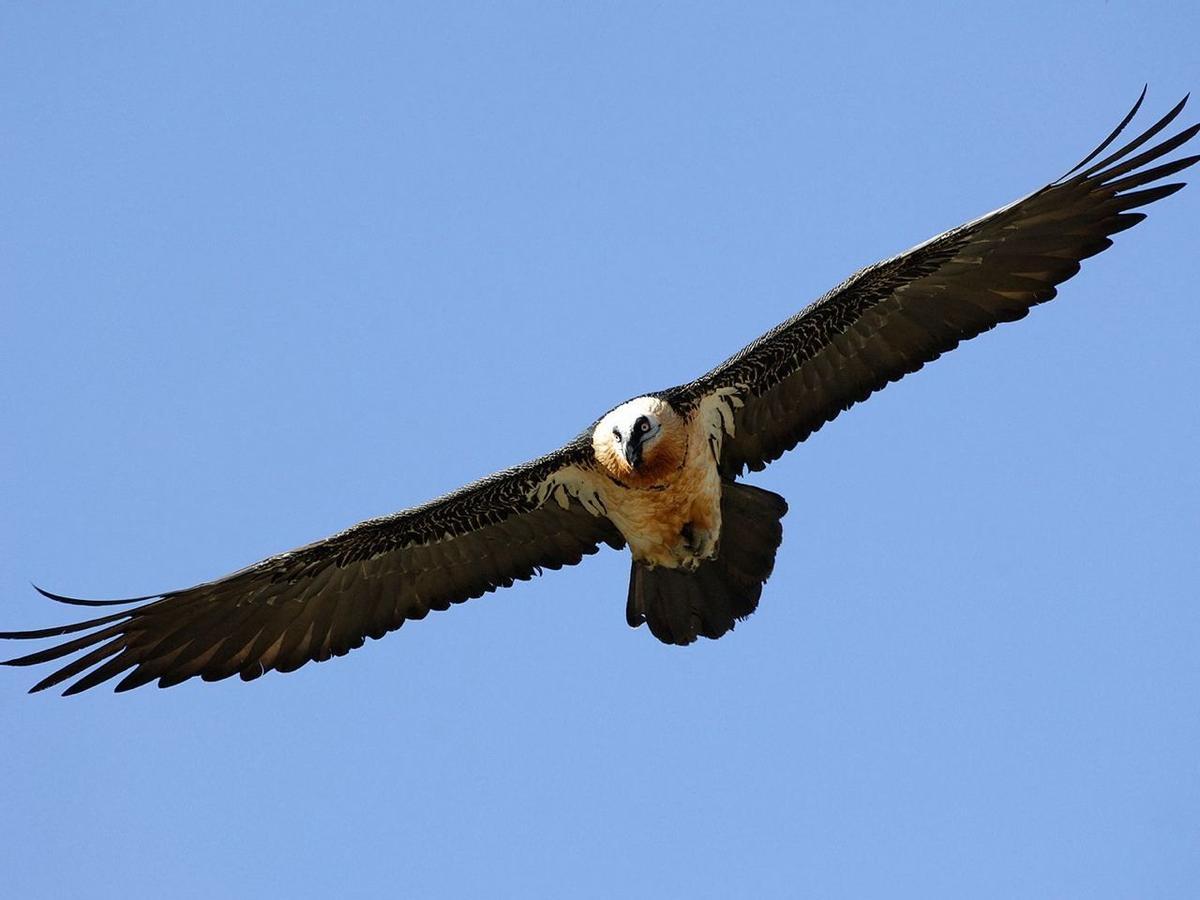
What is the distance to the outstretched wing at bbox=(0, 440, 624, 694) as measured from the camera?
48.6 ft

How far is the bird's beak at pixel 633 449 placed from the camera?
14031 millimetres

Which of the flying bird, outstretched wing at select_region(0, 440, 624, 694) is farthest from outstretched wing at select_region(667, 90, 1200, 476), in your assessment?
outstretched wing at select_region(0, 440, 624, 694)

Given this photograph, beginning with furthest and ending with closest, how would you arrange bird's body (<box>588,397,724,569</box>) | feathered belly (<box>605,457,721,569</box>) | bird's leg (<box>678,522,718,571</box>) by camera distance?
bird's leg (<box>678,522,718,571</box>)
feathered belly (<box>605,457,721,569</box>)
bird's body (<box>588,397,724,569</box>)

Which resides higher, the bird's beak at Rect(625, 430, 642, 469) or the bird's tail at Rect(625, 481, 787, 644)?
the bird's beak at Rect(625, 430, 642, 469)

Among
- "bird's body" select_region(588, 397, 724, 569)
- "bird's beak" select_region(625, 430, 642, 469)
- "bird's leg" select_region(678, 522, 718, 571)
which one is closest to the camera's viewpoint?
"bird's beak" select_region(625, 430, 642, 469)

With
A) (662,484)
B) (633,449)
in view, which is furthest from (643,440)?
(662,484)

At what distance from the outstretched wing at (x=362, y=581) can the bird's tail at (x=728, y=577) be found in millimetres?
774

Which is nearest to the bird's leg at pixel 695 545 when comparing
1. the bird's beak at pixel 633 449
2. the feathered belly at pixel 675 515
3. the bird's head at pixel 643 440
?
the feathered belly at pixel 675 515

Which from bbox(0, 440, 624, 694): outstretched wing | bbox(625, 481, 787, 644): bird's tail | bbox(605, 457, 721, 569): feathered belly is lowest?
bbox(625, 481, 787, 644): bird's tail

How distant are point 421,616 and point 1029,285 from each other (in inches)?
202

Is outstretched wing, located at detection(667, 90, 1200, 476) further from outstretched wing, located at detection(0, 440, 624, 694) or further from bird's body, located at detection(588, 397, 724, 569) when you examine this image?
outstretched wing, located at detection(0, 440, 624, 694)

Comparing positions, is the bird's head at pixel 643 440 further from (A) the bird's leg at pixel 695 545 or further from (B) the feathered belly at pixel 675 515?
(A) the bird's leg at pixel 695 545

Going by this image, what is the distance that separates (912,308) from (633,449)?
7.78 feet

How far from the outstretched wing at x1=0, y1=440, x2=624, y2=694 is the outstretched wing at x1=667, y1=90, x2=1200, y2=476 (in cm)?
133
